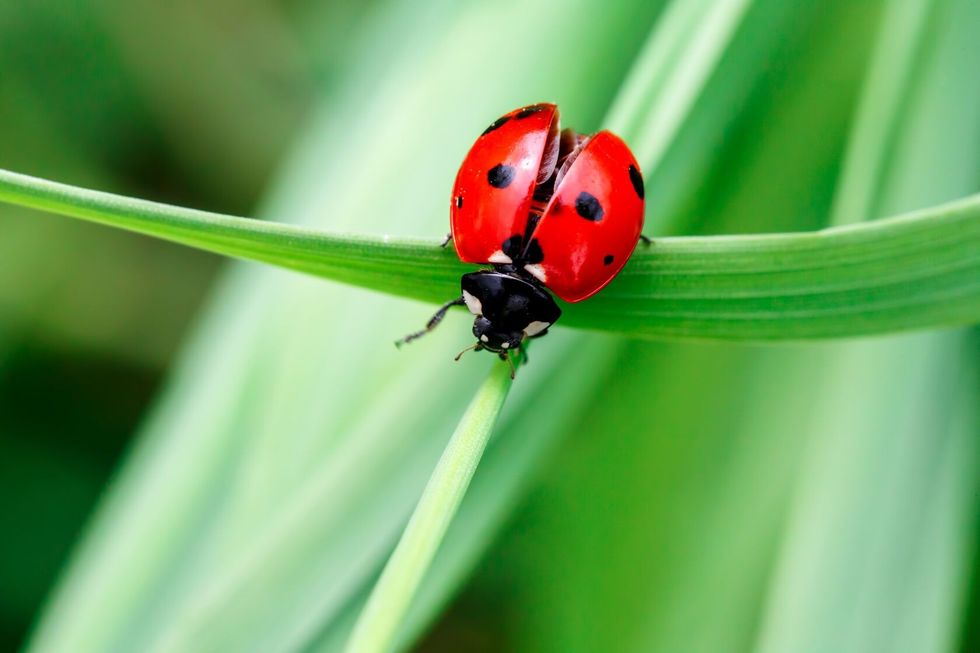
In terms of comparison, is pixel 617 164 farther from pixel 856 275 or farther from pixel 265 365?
pixel 265 365

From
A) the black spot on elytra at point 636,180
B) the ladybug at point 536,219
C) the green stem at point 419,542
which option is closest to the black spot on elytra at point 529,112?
the ladybug at point 536,219

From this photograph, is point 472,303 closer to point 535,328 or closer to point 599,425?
point 535,328

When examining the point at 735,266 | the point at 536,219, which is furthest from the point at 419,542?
the point at 536,219

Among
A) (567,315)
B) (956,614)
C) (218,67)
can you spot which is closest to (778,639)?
(956,614)

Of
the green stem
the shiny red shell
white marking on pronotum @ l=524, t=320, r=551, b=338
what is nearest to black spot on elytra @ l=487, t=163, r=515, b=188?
the shiny red shell

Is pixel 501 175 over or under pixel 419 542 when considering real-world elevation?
over

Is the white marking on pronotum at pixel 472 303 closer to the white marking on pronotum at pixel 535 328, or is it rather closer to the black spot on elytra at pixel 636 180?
the white marking on pronotum at pixel 535 328

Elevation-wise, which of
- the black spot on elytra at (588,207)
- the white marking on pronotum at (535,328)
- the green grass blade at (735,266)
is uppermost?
the black spot on elytra at (588,207)
